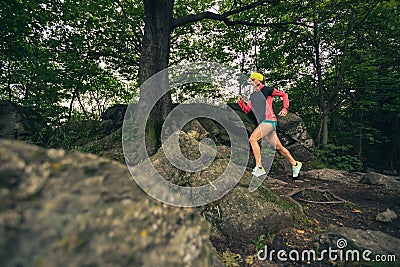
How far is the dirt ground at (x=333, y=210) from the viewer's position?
3.57 metres

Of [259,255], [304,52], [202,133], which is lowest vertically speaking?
[259,255]

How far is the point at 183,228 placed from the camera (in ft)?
4.00

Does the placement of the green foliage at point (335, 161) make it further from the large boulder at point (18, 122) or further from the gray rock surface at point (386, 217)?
the large boulder at point (18, 122)

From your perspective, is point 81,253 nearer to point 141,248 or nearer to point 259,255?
point 141,248

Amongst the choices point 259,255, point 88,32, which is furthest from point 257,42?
point 259,255

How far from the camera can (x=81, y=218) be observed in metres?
0.95

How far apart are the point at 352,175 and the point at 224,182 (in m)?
6.79

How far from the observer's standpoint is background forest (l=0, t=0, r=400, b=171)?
8742mm

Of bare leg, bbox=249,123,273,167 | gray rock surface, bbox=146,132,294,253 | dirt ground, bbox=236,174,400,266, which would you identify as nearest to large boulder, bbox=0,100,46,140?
gray rock surface, bbox=146,132,294,253

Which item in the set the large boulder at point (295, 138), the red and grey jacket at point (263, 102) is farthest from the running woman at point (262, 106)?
the large boulder at point (295, 138)

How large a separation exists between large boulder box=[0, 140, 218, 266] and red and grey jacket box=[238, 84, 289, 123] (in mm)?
3430

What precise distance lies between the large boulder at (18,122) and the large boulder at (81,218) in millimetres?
7834

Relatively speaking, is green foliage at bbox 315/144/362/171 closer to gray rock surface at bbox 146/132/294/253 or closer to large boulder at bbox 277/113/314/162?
large boulder at bbox 277/113/314/162

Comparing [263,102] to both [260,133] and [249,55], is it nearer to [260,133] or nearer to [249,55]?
[260,133]
